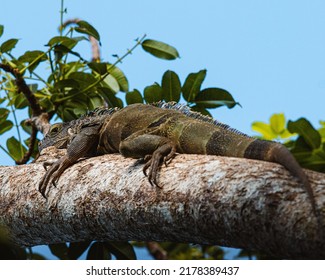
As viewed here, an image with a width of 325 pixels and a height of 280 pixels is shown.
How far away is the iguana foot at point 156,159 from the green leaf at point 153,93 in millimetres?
1368

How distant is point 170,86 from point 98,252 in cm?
130

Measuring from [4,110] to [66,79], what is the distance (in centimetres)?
77

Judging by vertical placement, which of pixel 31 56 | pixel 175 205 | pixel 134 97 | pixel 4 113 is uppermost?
pixel 31 56

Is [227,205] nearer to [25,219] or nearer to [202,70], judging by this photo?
[25,219]

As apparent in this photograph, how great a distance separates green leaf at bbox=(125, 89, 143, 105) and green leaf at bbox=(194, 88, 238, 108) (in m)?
0.43

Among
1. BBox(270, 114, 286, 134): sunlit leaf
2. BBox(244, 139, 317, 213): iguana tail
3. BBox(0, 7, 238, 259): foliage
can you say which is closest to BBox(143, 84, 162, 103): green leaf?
BBox(0, 7, 238, 259): foliage

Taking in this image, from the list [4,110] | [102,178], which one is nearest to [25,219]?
[102,178]

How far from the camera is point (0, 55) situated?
15.1 ft

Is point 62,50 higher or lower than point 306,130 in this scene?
higher

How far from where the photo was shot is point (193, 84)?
4297 mm

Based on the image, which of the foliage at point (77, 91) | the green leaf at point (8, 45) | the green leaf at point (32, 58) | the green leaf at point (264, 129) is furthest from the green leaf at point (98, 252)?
the green leaf at point (264, 129)

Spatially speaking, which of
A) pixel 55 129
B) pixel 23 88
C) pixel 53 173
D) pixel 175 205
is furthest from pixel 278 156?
pixel 23 88

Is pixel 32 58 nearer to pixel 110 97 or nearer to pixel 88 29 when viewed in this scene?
pixel 88 29

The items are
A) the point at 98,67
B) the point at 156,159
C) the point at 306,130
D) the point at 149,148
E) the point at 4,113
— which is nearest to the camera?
the point at 156,159
